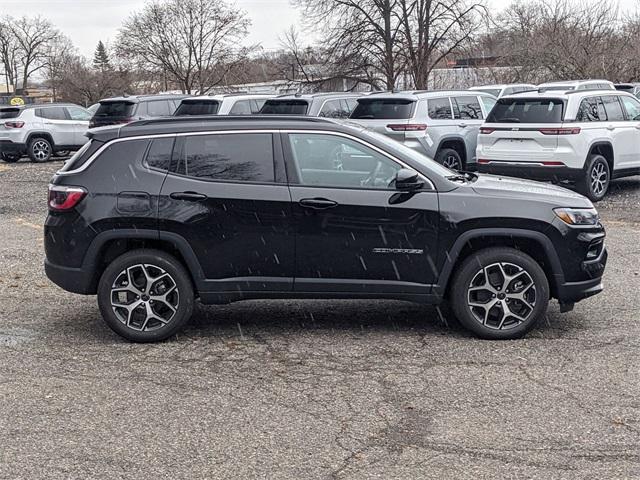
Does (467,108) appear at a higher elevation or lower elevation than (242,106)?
lower

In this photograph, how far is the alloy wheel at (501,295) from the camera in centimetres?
617

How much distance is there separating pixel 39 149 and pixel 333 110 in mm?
11383

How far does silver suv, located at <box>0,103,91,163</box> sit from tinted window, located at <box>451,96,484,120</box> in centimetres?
1246

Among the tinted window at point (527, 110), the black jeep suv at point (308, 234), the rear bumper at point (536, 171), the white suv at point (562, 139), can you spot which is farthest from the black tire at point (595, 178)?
the black jeep suv at point (308, 234)

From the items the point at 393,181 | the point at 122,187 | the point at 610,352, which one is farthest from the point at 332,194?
the point at 610,352

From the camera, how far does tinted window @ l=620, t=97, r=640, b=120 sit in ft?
46.4

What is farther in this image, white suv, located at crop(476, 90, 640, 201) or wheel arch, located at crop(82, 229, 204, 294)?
white suv, located at crop(476, 90, 640, 201)

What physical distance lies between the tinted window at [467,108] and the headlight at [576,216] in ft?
31.8

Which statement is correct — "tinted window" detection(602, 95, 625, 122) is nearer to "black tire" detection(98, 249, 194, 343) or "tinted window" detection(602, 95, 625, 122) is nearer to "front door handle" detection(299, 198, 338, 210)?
"front door handle" detection(299, 198, 338, 210)

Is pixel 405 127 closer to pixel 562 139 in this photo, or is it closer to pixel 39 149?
pixel 562 139

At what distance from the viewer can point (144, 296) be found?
6207 millimetres

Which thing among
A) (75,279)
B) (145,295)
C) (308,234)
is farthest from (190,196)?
(75,279)

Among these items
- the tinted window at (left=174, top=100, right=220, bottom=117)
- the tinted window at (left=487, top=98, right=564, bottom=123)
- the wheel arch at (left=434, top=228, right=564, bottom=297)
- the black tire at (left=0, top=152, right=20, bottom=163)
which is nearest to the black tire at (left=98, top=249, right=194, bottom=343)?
the wheel arch at (left=434, top=228, right=564, bottom=297)

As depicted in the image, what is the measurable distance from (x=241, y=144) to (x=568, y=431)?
3188mm
